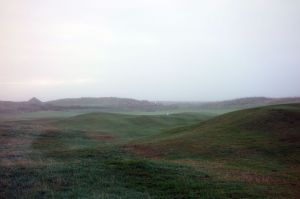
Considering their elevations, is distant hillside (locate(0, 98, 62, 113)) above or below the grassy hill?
above

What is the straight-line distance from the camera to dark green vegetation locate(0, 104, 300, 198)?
12.4 m

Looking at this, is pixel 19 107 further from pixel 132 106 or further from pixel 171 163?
pixel 171 163

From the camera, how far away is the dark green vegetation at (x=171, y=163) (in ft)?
40.5

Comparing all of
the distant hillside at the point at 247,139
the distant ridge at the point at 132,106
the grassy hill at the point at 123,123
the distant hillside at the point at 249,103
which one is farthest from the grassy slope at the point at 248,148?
the distant hillside at the point at 249,103

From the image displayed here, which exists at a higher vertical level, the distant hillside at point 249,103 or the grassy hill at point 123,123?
the distant hillside at point 249,103

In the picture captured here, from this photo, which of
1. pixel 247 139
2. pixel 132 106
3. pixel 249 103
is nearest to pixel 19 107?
pixel 132 106

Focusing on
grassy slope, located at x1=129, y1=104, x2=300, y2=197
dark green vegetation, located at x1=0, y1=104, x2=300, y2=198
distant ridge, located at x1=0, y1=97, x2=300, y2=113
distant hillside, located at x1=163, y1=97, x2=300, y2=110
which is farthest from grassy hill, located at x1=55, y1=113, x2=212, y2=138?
distant hillside, located at x1=163, y1=97, x2=300, y2=110

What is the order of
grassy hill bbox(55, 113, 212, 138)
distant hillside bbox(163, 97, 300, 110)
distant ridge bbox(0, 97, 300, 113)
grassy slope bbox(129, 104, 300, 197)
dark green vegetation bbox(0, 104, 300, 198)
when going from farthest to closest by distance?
distant hillside bbox(163, 97, 300, 110) < distant ridge bbox(0, 97, 300, 113) < grassy hill bbox(55, 113, 212, 138) < grassy slope bbox(129, 104, 300, 197) < dark green vegetation bbox(0, 104, 300, 198)

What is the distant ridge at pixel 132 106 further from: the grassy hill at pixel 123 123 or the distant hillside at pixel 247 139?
the distant hillside at pixel 247 139

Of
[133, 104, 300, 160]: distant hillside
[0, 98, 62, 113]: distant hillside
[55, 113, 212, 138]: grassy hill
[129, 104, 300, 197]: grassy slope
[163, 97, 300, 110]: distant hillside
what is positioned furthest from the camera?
[163, 97, 300, 110]: distant hillside

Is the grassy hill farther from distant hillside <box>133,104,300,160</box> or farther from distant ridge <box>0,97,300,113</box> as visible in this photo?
distant ridge <box>0,97,300,113</box>

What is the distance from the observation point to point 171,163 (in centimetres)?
1816

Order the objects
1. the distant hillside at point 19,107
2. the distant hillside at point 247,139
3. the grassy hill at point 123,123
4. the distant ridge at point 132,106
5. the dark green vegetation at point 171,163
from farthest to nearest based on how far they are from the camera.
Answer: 1. the distant ridge at point 132,106
2. the distant hillside at point 19,107
3. the grassy hill at point 123,123
4. the distant hillside at point 247,139
5. the dark green vegetation at point 171,163

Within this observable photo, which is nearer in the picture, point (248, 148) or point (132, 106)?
point (248, 148)
